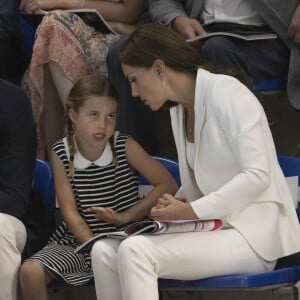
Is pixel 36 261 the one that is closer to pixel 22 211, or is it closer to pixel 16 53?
pixel 22 211

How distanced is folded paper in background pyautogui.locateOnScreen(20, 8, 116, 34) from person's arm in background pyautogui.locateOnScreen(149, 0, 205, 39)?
0.67 ft

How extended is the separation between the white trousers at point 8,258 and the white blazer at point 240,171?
23.8 inches

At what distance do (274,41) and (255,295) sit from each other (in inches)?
38.0

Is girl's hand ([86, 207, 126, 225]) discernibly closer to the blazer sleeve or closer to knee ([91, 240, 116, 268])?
knee ([91, 240, 116, 268])

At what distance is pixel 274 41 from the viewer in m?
3.67

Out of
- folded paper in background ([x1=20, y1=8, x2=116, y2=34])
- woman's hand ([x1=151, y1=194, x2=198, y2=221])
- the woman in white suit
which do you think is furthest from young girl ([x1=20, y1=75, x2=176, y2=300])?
folded paper in background ([x1=20, y1=8, x2=116, y2=34])

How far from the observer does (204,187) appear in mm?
2781

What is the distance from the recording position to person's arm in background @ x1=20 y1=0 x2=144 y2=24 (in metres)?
3.93

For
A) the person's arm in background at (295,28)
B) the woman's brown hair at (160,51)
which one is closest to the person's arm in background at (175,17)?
the person's arm in background at (295,28)

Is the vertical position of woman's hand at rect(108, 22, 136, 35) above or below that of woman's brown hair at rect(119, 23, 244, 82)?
below

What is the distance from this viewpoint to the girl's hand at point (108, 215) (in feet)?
9.98

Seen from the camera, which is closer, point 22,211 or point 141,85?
point 141,85

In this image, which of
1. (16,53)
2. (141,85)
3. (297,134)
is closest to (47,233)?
(141,85)

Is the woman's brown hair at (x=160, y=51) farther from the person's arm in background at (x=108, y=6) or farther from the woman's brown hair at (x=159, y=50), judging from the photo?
the person's arm in background at (x=108, y=6)
